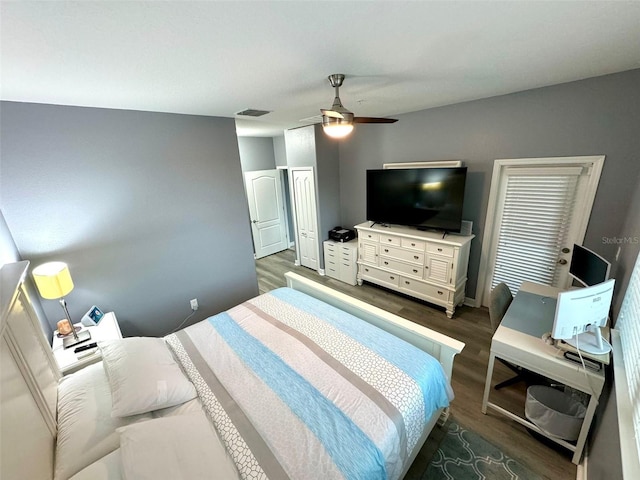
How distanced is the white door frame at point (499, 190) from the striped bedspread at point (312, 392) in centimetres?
204

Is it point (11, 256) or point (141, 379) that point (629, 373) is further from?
point (11, 256)

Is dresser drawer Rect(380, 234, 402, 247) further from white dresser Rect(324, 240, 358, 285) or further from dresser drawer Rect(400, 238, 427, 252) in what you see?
white dresser Rect(324, 240, 358, 285)

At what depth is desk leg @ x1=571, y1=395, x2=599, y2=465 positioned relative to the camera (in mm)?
1476

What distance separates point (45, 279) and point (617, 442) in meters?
3.44

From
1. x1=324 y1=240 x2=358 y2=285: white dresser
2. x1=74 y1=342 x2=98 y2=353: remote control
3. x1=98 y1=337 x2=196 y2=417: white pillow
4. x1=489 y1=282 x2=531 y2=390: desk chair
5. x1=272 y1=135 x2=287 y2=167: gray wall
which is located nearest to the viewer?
x1=98 y1=337 x2=196 y2=417: white pillow

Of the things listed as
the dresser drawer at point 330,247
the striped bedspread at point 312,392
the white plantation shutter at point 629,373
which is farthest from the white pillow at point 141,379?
the dresser drawer at point 330,247

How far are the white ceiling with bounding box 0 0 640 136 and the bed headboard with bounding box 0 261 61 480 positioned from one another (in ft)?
3.72

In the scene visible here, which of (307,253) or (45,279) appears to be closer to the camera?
(45,279)

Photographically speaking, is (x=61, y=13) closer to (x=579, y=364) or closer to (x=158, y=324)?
(x=158, y=324)

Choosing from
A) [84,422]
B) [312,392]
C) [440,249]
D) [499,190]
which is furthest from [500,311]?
[84,422]

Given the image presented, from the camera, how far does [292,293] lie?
2.49 m

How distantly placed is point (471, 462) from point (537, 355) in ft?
2.71

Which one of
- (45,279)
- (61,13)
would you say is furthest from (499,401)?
(45,279)

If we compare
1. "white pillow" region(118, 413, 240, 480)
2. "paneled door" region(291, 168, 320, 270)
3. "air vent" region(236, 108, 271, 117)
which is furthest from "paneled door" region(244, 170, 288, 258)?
"white pillow" region(118, 413, 240, 480)
